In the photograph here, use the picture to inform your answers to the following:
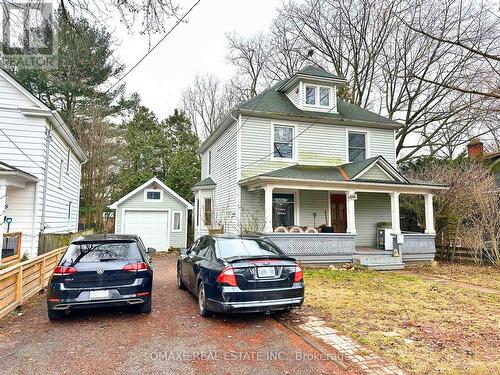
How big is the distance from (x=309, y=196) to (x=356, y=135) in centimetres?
426

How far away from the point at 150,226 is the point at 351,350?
15596 mm

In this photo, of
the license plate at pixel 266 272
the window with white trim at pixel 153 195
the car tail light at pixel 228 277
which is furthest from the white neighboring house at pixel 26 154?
the license plate at pixel 266 272

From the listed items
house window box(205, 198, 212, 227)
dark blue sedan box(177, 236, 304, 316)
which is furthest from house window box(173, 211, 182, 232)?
dark blue sedan box(177, 236, 304, 316)

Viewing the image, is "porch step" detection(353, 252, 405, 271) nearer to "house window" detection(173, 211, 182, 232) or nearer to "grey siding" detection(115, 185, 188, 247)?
"grey siding" detection(115, 185, 188, 247)

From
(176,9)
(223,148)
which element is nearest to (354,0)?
(223,148)

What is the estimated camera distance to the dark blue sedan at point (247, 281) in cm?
526

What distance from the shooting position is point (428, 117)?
22.6 metres

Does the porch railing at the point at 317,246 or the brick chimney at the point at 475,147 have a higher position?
the brick chimney at the point at 475,147

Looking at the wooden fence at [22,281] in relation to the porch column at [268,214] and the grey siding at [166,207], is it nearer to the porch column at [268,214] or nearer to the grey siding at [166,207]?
the porch column at [268,214]

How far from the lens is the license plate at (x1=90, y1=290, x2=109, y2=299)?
5421 mm

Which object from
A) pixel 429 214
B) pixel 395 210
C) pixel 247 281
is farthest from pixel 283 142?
pixel 247 281

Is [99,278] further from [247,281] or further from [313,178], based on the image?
[313,178]

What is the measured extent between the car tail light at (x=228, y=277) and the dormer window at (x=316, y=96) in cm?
1237

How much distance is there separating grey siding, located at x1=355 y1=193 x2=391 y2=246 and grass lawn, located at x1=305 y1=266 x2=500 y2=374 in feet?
19.0
